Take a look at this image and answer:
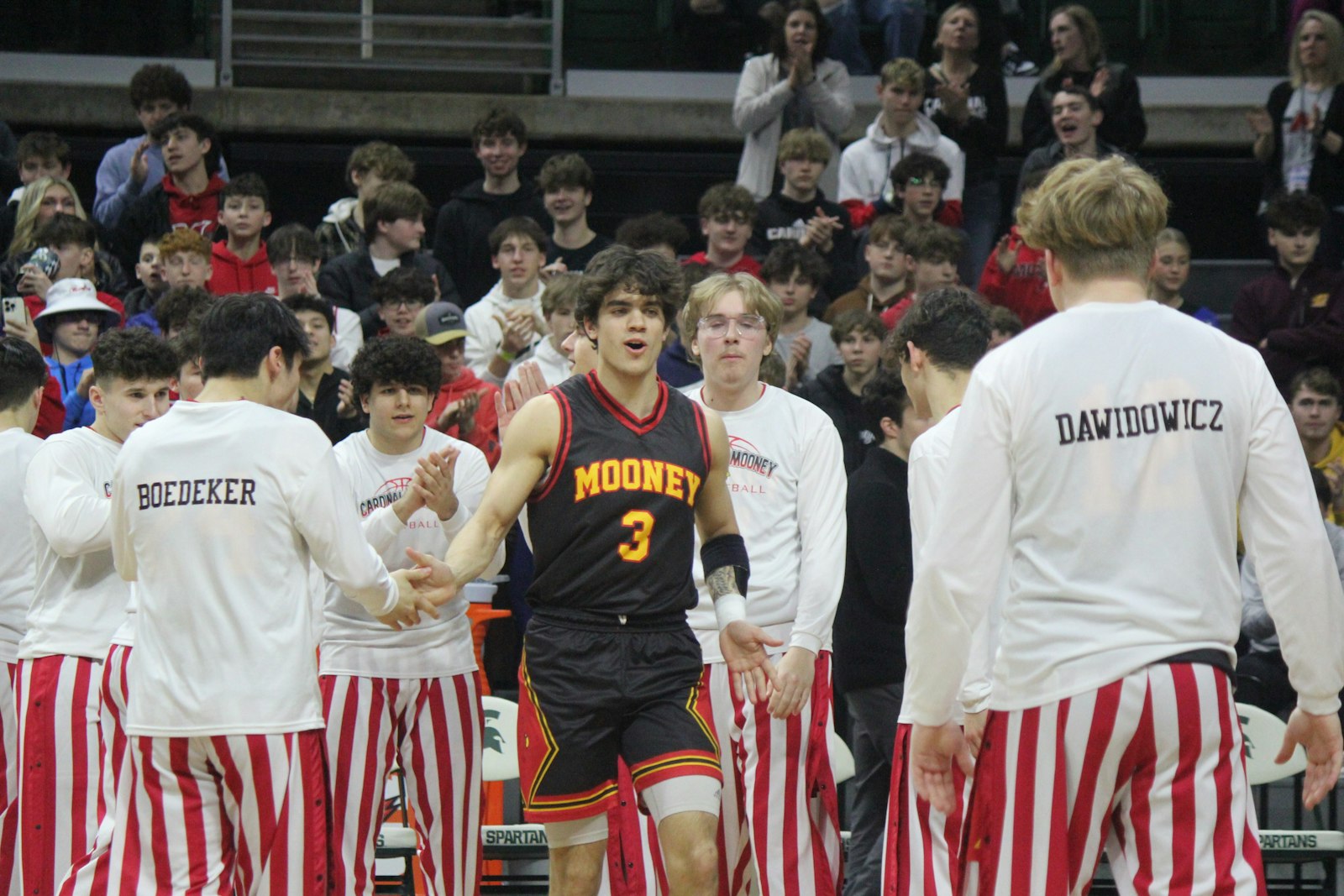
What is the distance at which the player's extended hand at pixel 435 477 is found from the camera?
5.39 meters

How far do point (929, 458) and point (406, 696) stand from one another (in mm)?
2133

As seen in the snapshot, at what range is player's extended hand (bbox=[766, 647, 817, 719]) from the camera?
17.4 feet

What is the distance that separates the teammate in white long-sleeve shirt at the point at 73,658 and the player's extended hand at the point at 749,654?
213 centimetres

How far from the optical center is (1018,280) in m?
9.64

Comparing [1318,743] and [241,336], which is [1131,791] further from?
[241,336]

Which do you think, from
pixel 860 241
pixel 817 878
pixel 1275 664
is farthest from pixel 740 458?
pixel 860 241

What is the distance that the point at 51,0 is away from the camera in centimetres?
1337

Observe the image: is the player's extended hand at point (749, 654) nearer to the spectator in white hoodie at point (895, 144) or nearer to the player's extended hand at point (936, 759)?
the player's extended hand at point (936, 759)

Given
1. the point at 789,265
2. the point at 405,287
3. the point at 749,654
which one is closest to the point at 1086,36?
the point at 789,265

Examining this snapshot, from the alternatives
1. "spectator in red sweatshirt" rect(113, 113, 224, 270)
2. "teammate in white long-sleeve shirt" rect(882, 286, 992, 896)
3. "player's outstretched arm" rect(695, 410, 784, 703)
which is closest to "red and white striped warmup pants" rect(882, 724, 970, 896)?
"teammate in white long-sleeve shirt" rect(882, 286, 992, 896)

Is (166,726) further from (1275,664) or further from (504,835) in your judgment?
(1275,664)

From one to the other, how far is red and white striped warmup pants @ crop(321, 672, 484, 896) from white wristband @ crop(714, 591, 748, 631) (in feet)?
4.41

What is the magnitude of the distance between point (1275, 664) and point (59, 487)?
17.4 ft

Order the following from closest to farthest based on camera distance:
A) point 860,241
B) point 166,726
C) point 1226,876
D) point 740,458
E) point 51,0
A: point 1226,876, point 166,726, point 740,458, point 860,241, point 51,0
